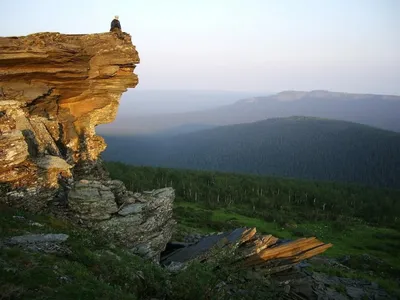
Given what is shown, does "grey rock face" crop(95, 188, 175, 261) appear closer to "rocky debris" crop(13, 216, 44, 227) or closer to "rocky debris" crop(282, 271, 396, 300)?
"rocky debris" crop(13, 216, 44, 227)

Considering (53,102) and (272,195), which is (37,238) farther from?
(272,195)

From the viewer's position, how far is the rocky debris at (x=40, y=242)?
15742mm

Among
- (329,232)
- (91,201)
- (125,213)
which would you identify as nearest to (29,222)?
(91,201)

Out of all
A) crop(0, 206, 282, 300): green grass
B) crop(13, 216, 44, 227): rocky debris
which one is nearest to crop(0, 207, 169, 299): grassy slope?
crop(0, 206, 282, 300): green grass

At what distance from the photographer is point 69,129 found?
31.2 meters

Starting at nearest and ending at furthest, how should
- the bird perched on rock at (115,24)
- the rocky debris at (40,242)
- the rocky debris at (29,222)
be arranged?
the rocky debris at (40,242) → the rocky debris at (29,222) → the bird perched on rock at (115,24)

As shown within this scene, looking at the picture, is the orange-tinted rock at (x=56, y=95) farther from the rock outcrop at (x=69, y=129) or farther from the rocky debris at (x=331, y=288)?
the rocky debris at (x=331, y=288)

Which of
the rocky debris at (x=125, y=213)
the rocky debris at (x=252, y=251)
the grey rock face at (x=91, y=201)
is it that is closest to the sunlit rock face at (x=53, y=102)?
the grey rock face at (x=91, y=201)

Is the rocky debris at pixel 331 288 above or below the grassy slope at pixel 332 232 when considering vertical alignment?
above

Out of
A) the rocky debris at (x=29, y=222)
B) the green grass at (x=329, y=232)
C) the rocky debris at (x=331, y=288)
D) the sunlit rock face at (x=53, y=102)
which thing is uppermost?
the sunlit rock face at (x=53, y=102)

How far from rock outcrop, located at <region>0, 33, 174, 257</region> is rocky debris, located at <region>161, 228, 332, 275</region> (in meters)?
2.33

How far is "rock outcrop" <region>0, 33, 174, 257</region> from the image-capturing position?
76.4 ft

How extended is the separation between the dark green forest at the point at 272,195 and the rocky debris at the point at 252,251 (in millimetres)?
60326

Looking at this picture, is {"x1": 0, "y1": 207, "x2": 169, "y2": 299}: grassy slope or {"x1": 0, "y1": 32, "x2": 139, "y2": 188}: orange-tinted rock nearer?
{"x1": 0, "y1": 207, "x2": 169, "y2": 299}: grassy slope
